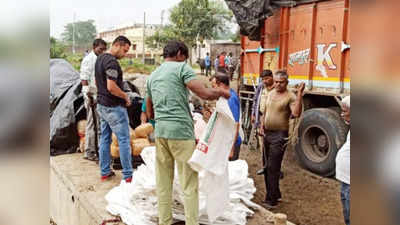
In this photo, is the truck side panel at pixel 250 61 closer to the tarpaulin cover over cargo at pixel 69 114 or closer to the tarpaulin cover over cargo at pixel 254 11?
the tarpaulin cover over cargo at pixel 254 11

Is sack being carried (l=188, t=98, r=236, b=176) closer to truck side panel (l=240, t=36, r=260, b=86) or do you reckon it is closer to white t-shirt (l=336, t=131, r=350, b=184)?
white t-shirt (l=336, t=131, r=350, b=184)

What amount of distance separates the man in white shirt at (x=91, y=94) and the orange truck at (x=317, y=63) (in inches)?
122

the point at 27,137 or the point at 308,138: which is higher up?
the point at 27,137

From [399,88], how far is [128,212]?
123 inches

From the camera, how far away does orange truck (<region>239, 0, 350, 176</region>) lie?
18.4 feet

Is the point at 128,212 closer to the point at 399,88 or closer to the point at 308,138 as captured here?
the point at 399,88

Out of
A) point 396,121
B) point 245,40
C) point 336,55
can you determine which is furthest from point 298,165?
point 396,121

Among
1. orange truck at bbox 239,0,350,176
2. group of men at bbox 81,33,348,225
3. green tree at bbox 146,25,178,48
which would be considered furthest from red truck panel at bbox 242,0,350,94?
green tree at bbox 146,25,178,48

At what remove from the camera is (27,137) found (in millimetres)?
709

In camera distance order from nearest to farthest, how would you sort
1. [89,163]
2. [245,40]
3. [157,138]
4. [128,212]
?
1. [157,138]
2. [128,212]
3. [89,163]
4. [245,40]

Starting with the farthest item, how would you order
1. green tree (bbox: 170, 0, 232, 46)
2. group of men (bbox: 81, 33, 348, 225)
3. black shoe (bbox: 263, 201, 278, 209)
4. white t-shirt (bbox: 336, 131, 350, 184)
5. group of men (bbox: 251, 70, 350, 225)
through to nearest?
green tree (bbox: 170, 0, 232, 46)
black shoe (bbox: 263, 201, 278, 209)
group of men (bbox: 251, 70, 350, 225)
group of men (bbox: 81, 33, 348, 225)
white t-shirt (bbox: 336, 131, 350, 184)

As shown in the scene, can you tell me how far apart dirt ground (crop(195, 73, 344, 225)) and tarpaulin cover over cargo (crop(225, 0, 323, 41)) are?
8.15ft

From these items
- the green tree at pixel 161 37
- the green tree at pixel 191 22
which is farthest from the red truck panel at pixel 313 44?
the green tree at pixel 161 37

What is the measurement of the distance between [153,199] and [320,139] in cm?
337
